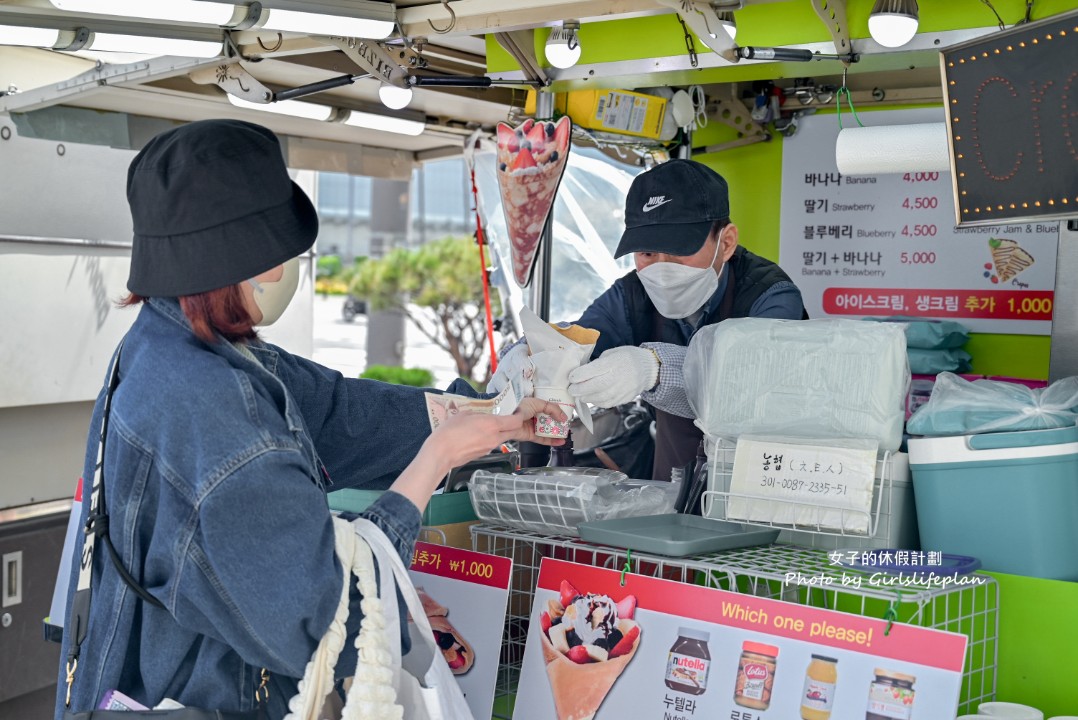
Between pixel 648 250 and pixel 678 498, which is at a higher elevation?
pixel 648 250

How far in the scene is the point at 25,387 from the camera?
459cm

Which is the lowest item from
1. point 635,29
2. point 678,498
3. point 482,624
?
point 482,624

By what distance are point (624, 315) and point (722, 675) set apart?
1.58 m

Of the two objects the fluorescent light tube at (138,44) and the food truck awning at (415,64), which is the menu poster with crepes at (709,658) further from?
the fluorescent light tube at (138,44)

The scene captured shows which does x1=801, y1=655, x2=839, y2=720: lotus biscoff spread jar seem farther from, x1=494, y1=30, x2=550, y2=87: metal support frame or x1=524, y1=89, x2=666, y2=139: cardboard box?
x1=524, y1=89, x2=666, y2=139: cardboard box

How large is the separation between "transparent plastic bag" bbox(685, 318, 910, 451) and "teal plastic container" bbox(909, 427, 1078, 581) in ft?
0.35

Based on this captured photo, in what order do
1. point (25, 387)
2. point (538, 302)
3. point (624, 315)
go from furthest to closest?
point (25, 387) → point (538, 302) → point (624, 315)

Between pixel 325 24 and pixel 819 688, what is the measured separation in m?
2.31

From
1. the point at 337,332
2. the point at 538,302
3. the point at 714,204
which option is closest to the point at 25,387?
the point at 538,302

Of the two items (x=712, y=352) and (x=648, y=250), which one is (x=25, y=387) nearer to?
(x=648, y=250)

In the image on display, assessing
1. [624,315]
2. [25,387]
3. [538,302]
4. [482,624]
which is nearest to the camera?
[482,624]

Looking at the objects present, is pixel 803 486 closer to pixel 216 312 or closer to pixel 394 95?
pixel 216 312

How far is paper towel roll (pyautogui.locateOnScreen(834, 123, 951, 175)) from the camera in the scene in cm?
306

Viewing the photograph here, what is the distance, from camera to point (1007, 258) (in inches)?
176
